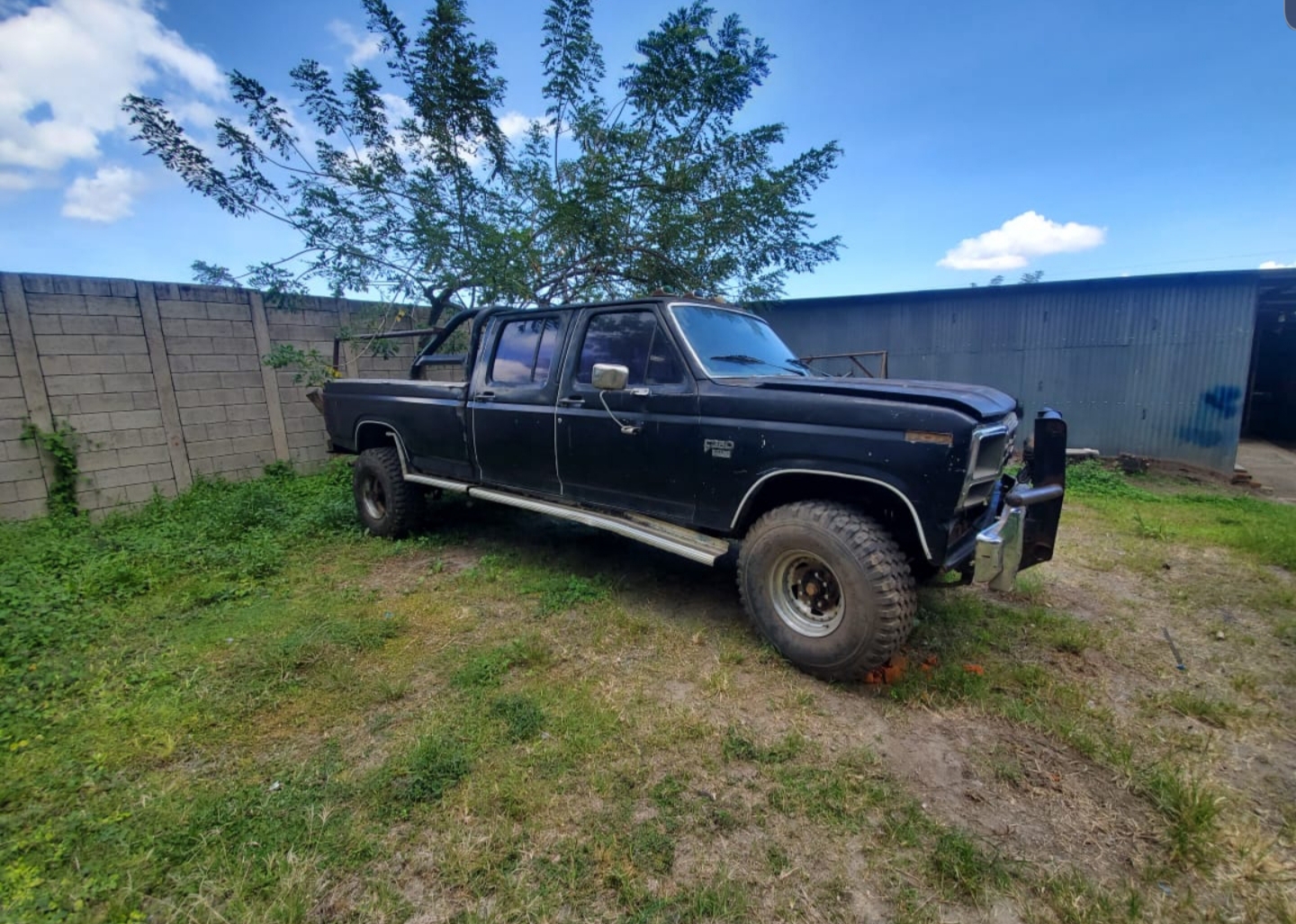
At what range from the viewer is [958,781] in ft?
6.90

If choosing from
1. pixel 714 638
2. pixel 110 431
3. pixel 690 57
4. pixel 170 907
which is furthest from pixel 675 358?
pixel 110 431

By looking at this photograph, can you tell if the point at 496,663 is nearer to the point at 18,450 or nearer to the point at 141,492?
the point at 141,492

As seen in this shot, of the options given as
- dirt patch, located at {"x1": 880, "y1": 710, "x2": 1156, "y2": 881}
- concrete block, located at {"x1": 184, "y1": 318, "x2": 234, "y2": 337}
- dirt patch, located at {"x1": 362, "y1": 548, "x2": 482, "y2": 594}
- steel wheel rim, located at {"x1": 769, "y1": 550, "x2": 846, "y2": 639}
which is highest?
concrete block, located at {"x1": 184, "y1": 318, "x2": 234, "y2": 337}

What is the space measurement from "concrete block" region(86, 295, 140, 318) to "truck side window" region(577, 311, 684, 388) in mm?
5258

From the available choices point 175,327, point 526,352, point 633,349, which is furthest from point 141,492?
point 633,349

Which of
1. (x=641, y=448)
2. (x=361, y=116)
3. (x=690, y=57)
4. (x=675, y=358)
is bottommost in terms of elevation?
(x=641, y=448)

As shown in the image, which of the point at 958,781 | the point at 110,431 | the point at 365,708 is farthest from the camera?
the point at 110,431

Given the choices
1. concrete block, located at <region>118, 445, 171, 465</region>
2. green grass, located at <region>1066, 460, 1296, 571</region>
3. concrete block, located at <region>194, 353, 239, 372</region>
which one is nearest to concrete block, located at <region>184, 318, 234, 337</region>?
concrete block, located at <region>194, 353, 239, 372</region>

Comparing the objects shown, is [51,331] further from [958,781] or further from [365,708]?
[958,781]

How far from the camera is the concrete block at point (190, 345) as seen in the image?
5.89 m

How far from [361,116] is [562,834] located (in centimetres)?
757

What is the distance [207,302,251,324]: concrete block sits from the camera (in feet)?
20.3

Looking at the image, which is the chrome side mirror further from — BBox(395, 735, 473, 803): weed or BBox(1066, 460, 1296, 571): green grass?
BBox(1066, 460, 1296, 571): green grass

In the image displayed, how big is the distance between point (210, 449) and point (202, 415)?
1.29ft
